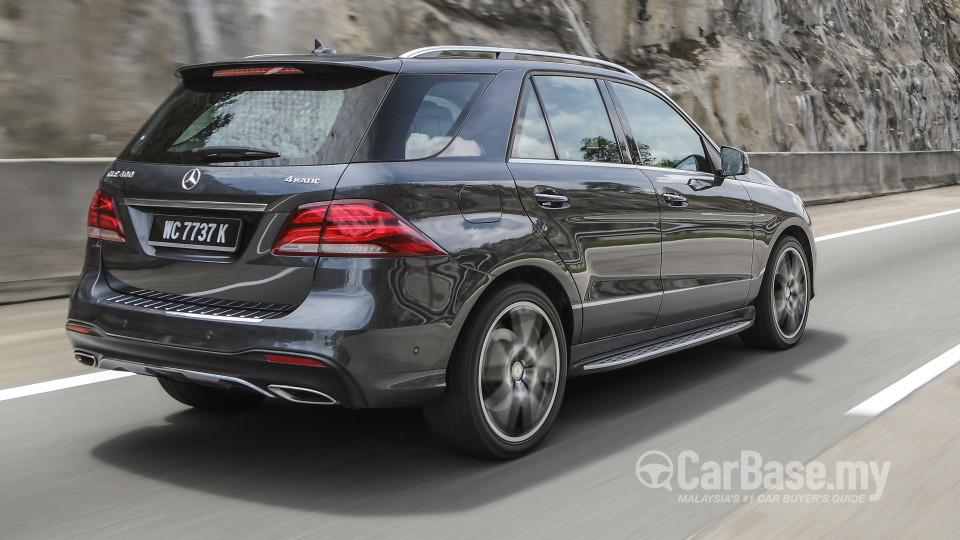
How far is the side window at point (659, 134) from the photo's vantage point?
568 centimetres

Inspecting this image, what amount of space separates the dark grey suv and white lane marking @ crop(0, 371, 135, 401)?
80cm

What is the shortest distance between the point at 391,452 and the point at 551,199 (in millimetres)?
1294

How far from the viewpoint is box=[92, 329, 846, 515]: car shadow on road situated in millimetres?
4156

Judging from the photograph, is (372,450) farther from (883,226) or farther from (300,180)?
(883,226)

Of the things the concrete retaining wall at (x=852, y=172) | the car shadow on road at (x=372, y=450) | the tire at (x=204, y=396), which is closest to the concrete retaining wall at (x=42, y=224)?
the tire at (x=204, y=396)

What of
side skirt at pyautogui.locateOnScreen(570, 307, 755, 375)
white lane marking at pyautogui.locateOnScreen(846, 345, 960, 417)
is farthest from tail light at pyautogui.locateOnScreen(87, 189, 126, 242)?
white lane marking at pyautogui.locateOnScreen(846, 345, 960, 417)

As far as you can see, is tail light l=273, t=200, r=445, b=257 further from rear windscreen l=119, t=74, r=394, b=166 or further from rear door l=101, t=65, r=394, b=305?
rear windscreen l=119, t=74, r=394, b=166

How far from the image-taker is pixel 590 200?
16.5ft

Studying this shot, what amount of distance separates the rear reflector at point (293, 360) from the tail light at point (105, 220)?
3.24 ft

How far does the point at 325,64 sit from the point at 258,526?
70.9 inches

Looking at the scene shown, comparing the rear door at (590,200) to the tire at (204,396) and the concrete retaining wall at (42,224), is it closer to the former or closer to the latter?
the tire at (204,396)

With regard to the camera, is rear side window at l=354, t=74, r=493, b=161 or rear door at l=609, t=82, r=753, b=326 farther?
rear door at l=609, t=82, r=753, b=326

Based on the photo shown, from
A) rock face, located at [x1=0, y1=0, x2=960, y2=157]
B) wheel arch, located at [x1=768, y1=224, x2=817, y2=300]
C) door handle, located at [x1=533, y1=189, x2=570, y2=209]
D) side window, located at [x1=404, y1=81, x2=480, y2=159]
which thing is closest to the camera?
side window, located at [x1=404, y1=81, x2=480, y2=159]

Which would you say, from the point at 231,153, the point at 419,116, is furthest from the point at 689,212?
the point at 231,153
